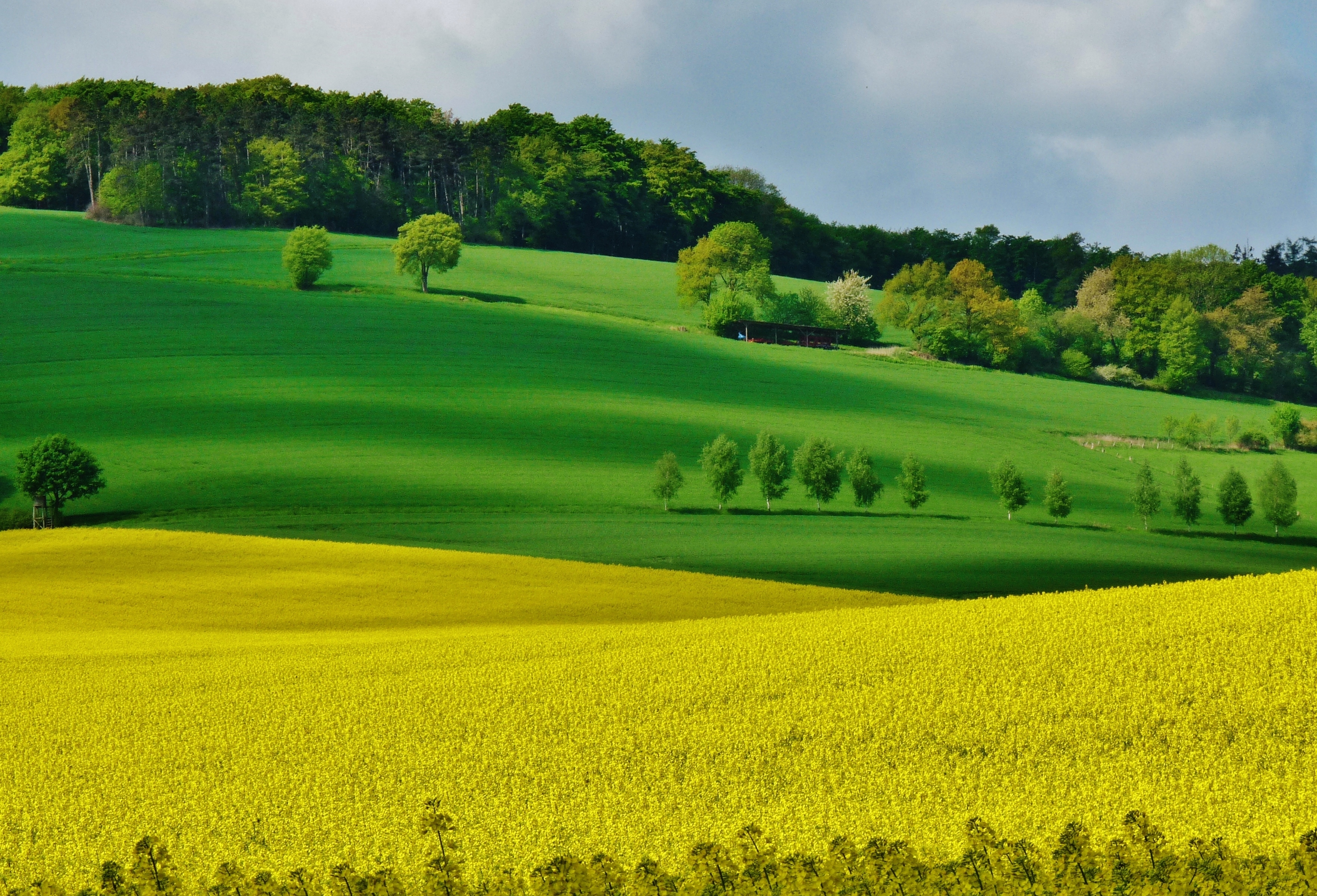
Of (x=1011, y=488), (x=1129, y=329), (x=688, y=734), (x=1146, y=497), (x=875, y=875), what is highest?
(x=1129, y=329)

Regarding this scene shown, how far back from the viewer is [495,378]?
5975 centimetres

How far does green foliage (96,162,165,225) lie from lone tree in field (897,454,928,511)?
77.7 meters

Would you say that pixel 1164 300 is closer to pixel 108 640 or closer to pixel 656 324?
pixel 656 324

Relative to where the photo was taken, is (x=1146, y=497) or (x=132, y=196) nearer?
(x=1146, y=497)

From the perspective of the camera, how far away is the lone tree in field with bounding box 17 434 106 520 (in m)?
37.1

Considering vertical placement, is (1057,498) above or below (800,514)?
above

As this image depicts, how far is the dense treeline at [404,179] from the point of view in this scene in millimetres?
101688

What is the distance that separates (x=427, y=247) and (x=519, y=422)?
34.6m

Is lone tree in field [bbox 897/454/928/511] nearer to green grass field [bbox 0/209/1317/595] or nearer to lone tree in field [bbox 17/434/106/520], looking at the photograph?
green grass field [bbox 0/209/1317/595]

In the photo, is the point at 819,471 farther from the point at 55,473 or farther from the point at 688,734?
A: the point at 688,734

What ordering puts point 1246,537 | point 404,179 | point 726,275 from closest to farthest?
point 1246,537
point 726,275
point 404,179

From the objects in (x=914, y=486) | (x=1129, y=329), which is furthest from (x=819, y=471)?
(x=1129, y=329)

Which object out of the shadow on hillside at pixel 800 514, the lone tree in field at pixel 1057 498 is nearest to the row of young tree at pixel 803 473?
the shadow on hillside at pixel 800 514

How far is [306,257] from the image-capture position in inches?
3095
